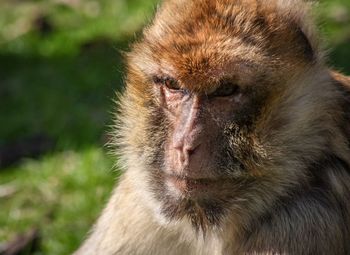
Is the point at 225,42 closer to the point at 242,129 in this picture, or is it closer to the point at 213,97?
the point at 213,97

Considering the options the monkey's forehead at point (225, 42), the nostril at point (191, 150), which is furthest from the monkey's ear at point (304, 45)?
the nostril at point (191, 150)

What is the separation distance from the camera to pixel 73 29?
1038 cm

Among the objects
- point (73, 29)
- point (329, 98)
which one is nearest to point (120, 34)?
point (73, 29)

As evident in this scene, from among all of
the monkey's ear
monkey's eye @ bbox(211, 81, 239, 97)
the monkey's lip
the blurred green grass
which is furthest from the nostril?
the blurred green grass

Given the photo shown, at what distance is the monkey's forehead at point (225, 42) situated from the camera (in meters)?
3.84

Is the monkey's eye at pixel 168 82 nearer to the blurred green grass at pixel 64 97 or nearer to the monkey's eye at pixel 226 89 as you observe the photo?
the monkey's eye at pixel 226 89

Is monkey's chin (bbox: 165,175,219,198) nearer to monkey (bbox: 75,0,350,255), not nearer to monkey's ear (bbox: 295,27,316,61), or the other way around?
monkey (bbox: 75,0,350,255)

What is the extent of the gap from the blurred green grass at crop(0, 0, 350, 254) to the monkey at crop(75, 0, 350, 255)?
1.49ft

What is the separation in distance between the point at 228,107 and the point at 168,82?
302 mm

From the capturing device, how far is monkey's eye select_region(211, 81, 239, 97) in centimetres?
384

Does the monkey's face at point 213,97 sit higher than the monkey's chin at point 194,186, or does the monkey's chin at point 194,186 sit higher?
the monkey's face at point 213,97

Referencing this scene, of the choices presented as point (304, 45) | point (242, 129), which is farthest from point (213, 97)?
point (304, 45)

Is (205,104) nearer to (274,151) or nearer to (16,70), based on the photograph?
(274,151)

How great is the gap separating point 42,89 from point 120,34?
4.85 ft
